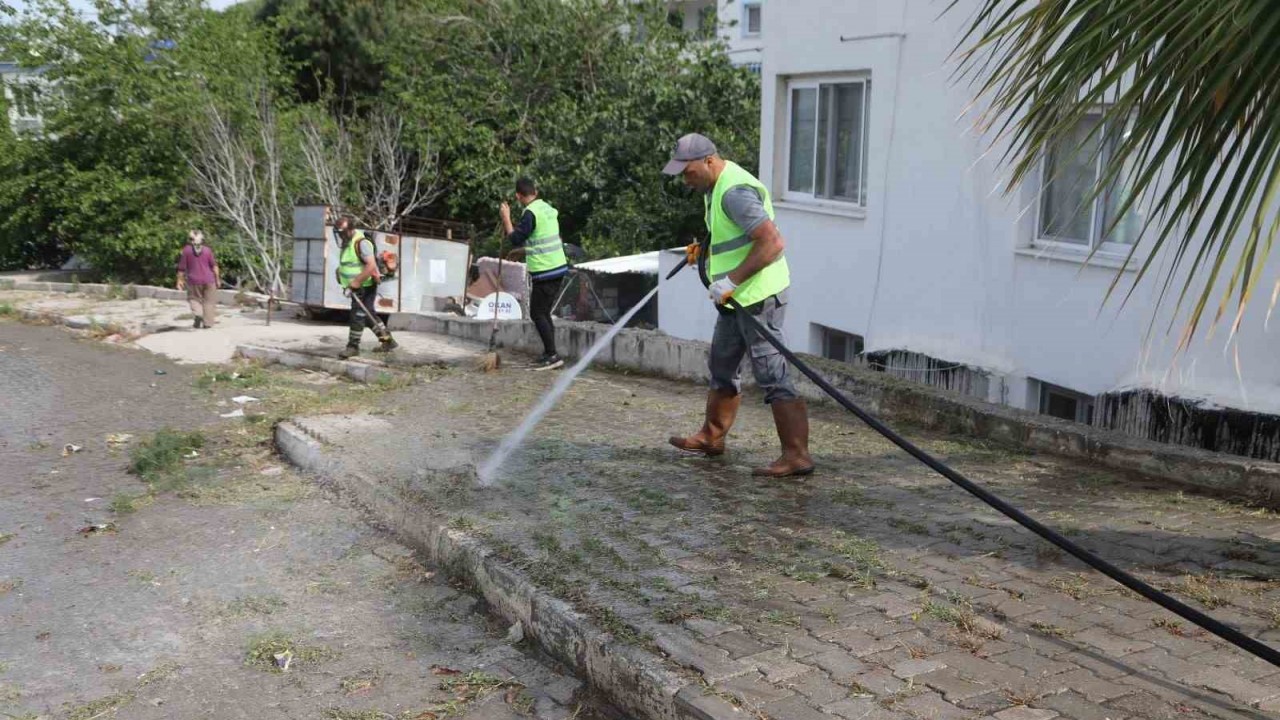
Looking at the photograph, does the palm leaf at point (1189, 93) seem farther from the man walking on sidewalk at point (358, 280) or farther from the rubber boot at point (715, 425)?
the man walking on sidewalk at point (358, 280)

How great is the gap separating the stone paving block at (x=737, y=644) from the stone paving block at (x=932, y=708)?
0.58 meters

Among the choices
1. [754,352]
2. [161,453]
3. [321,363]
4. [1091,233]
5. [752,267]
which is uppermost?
[1091,233]

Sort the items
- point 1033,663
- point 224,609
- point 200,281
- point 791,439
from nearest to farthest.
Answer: point 1033,663 < point 224,609 < point 791,439 < point 200,281

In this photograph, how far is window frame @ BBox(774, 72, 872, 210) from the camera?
1055cm

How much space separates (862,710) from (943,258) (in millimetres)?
6670

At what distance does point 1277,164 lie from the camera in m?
2.74

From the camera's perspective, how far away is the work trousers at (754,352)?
599 centimetres

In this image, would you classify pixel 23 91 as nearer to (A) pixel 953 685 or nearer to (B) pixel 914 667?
(B) pixel 914 667

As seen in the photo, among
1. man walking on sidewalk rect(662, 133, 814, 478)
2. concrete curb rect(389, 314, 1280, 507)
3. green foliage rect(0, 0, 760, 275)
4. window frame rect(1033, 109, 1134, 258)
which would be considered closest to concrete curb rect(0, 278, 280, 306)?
green foliage rect(0, 0, 760, 275)

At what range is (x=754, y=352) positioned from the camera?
237 inches

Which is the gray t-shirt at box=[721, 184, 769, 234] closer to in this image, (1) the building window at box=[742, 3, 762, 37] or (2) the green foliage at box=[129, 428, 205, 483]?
(2) the green foliage at box=[129, 428, 205, 483]

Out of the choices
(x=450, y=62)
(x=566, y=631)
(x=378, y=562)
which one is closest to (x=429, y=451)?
(x=378, y=562)

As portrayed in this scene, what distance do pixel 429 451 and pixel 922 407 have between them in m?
3.14

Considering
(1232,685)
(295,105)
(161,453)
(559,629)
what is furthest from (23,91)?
(1232,685)
